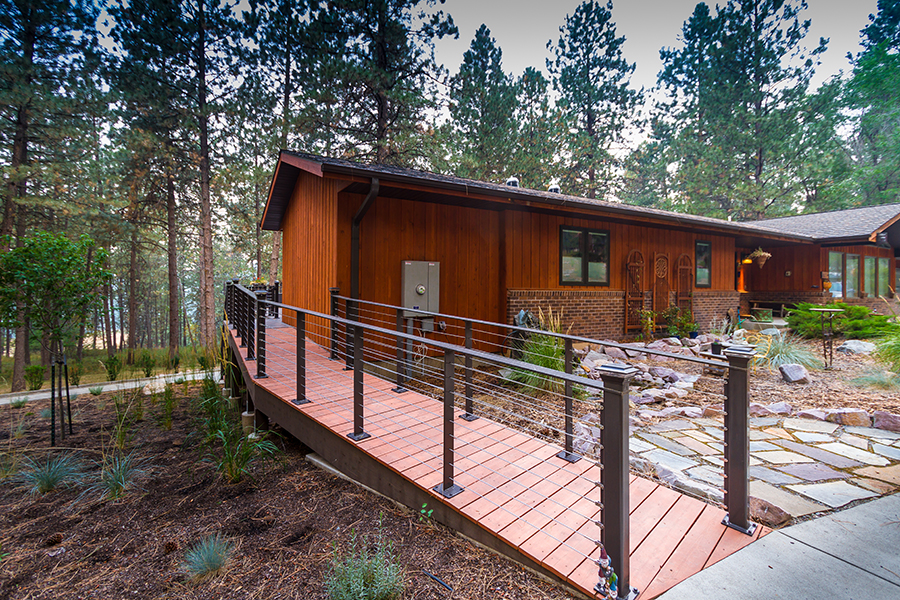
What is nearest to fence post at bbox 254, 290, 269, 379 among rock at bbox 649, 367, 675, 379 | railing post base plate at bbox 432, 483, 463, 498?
railing post base plate at bbox 432, 483, 463, 498

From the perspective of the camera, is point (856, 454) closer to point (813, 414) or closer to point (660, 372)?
point (813, 414)

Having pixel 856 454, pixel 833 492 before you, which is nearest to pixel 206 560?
pixel 833 492

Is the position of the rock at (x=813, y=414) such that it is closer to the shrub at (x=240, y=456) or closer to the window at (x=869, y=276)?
the shrub at (x=240, y=456)

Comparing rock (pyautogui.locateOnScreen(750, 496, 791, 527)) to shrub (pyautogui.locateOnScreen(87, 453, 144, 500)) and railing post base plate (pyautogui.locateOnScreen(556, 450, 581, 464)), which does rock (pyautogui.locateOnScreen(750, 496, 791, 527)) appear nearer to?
railing post base plate (pyautogui.locateOnScreen(556, 450, 581, 464))

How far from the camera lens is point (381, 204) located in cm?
646

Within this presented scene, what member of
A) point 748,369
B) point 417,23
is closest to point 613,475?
point 748,369

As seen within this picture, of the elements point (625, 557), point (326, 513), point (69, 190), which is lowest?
point (326, 513)

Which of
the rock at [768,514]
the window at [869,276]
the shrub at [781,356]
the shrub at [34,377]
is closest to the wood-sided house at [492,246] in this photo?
the shrub at [781,356]

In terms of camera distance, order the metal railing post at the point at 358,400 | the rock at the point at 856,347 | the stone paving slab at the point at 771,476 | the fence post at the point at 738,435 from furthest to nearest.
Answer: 1. the rock at the point at 856,347
2. the metal railing post at the point at 358,400
3. the stone paving slab at the point at 771,476
4. the fence post at the point at 738,435

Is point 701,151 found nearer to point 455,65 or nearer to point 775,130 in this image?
point 775,130

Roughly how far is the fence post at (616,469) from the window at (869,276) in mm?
18688

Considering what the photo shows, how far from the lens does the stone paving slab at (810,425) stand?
4.02m

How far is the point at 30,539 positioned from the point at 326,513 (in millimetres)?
2270

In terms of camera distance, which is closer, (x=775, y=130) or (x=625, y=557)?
(x=625, y=557)
